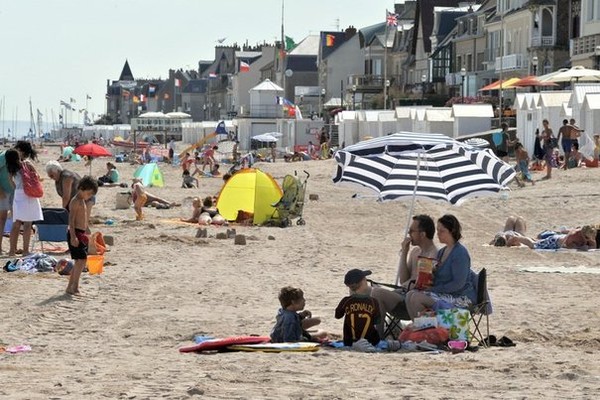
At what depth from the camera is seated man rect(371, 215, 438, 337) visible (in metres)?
10.1

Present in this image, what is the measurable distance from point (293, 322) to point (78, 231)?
3.28 m

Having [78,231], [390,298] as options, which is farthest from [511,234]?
[390,298]

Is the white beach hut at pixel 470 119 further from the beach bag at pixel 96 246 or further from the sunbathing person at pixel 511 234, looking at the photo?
the beach bag at pixel 96 246

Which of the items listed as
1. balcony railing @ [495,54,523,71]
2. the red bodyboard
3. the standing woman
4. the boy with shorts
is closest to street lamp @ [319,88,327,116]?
balcony railing @ [495,54,523,71]

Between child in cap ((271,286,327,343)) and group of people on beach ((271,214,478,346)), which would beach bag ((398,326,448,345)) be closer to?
group of people on beach ((271,214,478,346))

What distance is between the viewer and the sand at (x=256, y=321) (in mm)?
7812

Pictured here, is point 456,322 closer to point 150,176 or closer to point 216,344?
point 216,344

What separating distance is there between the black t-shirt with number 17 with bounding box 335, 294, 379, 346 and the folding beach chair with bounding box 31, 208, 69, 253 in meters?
6.31

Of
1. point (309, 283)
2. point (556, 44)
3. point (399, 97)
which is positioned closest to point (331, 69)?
point (399, 97)

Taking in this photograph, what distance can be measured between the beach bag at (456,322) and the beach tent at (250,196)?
13339 millimetres

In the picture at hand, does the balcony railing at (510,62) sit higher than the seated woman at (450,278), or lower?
higher

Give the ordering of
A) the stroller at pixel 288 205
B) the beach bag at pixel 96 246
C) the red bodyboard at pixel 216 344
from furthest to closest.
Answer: the stroller at pixel 288 205, the beach bag at pixel 96 246, the red bodyboard at pixel 216 344

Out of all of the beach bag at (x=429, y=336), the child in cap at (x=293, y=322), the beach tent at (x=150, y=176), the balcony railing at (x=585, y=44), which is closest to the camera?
the beach bag at (x=429, y=336)

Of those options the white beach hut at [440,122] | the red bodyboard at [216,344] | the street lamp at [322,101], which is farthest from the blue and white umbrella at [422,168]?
the street lamp at [322,101]
